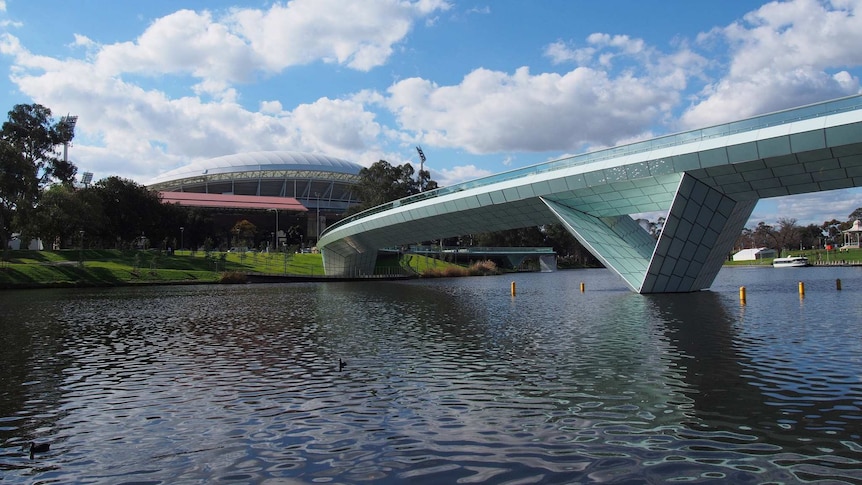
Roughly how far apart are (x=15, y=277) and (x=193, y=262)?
21.6 m

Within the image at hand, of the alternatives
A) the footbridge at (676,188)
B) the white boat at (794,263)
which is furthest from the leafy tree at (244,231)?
the white boat at (794,263)

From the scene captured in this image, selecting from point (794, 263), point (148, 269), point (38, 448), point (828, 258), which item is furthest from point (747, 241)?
point (38, 448)

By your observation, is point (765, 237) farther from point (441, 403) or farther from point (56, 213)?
point (441, 403)

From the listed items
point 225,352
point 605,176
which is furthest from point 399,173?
point 225,352

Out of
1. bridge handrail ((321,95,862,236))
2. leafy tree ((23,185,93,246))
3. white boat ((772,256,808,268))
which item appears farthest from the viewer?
white boat ((772,256,808,268))

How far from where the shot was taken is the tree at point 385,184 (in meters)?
103

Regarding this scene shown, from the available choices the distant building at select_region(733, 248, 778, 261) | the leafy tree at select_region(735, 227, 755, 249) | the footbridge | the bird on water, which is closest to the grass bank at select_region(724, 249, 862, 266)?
the distant building at select_region(733, 248, 778, 261)

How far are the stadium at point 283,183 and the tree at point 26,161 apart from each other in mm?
66715

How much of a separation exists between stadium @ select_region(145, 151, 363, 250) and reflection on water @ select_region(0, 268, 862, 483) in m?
120

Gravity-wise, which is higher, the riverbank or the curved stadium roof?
the curved stadium roof

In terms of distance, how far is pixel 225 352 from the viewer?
16.8 meters

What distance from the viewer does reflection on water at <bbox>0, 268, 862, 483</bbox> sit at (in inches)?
285

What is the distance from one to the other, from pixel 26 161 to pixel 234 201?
7564 cm

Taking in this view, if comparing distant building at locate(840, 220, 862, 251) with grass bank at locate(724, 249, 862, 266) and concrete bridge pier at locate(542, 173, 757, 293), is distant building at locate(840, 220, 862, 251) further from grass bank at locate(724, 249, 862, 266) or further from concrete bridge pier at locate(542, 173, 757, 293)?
concrete bridge pier at locate(542, 173, 757, 293)
